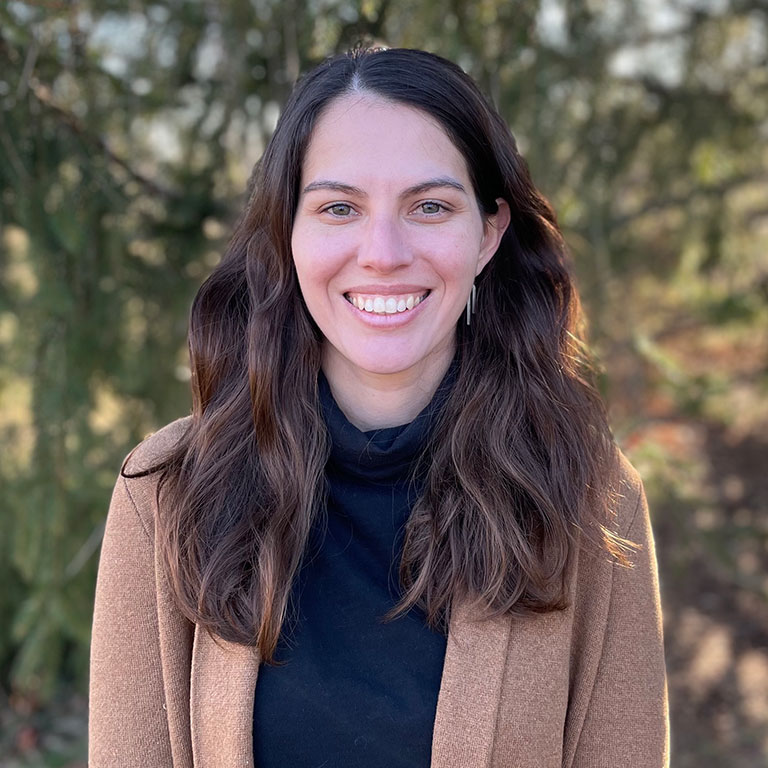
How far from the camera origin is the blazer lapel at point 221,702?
1532 millimetres

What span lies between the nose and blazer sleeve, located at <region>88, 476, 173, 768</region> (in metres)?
0.66

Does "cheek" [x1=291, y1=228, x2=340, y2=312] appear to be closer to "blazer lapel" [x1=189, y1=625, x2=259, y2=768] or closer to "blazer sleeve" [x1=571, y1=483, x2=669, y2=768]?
"blazer lapel" [x1=189, y1=625, x2=259, y2=768]

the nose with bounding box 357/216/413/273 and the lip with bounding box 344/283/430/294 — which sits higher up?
the nose with bounding box 357/216/413/273

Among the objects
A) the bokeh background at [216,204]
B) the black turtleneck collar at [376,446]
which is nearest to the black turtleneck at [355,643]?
the black turtleneck collar at [376,446]

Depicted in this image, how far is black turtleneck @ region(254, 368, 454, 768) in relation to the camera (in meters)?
1.54

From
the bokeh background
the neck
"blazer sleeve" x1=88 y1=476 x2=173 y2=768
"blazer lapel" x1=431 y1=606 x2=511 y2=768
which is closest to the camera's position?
"blazer lapel" x1=431 y1=606 x2=511 y2=768

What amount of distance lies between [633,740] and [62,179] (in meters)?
2.00

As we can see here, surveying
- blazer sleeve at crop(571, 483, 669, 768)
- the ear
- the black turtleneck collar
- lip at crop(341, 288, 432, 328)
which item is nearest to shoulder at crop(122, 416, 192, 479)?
the black turtleneck collar

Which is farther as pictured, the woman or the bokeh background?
the bokeh background

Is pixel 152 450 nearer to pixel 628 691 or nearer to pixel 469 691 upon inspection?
pixel 469 691

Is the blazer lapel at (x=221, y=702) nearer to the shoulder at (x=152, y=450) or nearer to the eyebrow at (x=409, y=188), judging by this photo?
the shoulder at (x=152, y=450)

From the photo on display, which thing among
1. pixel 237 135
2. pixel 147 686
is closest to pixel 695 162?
pixel 237 135

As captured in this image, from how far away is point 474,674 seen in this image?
1543 millimetres

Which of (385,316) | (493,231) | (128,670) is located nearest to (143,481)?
(128,670)
